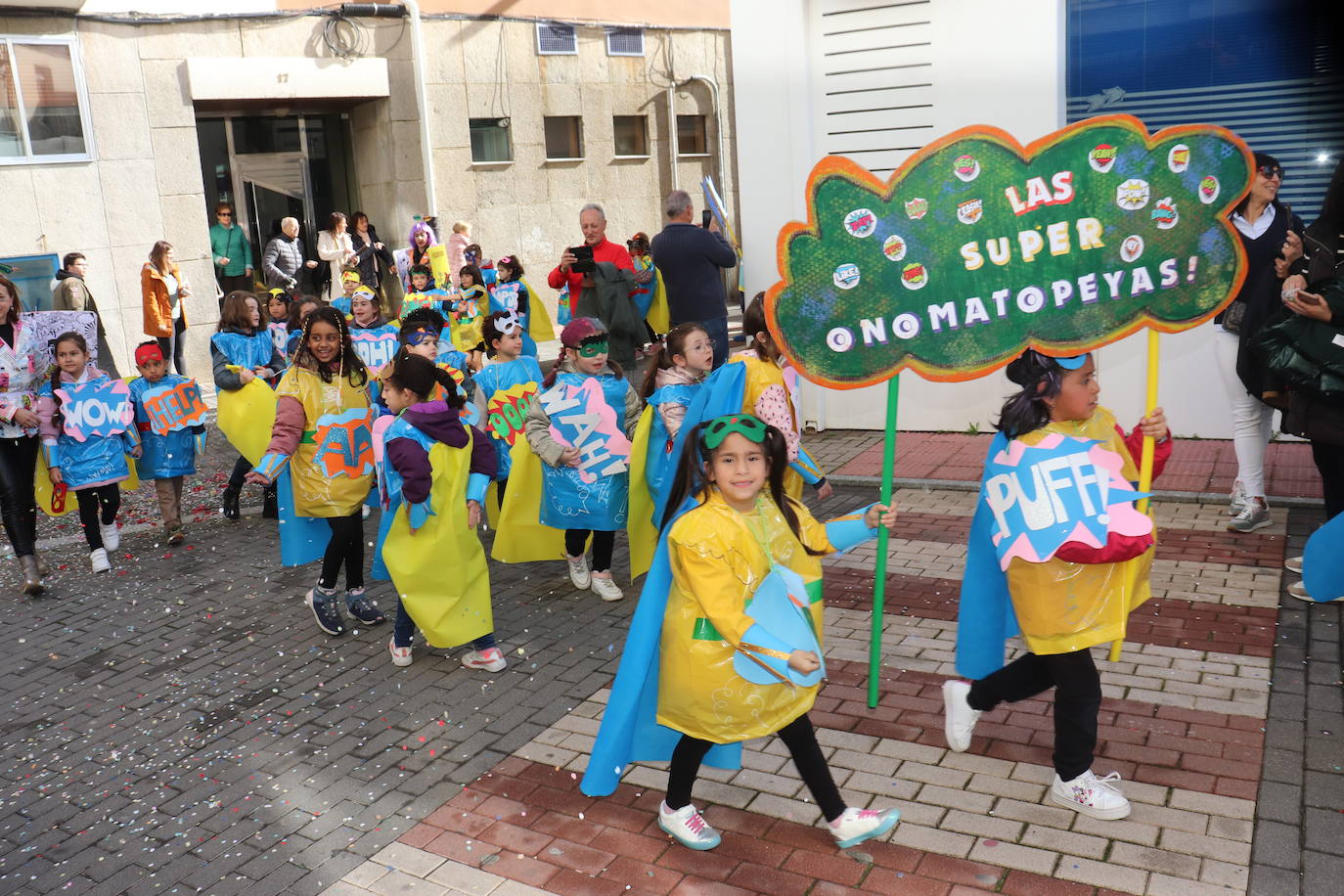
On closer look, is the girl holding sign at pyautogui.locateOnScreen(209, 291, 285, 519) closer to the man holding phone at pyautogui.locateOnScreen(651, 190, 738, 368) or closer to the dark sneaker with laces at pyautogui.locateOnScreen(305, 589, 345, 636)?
the dark sneaker with laces at pyautogui.locateOnScreen(305, 589, 345, 636)

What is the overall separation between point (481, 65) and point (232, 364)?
11.4 m

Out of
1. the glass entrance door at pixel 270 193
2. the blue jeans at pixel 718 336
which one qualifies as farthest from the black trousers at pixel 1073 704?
the glass entrance door at pixel 270 193

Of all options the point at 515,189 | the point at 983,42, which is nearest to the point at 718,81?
the point at 515,189

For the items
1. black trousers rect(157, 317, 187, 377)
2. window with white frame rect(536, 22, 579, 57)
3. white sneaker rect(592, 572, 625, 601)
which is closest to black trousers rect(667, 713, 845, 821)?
white sneaker rect(592, 572, 625, 601)

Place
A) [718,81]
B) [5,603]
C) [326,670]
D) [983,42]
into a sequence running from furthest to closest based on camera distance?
1. [718,81]
2. [983,42]
3. [5,603]
4. [326,670]

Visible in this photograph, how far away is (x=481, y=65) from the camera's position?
60.0ft

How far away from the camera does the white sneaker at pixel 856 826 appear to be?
3.85m

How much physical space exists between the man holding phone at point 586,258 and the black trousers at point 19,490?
13.6 feet

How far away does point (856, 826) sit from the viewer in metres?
3.85

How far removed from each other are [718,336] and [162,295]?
7600 mm

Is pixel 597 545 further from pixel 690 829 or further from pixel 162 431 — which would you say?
pixel 162 431

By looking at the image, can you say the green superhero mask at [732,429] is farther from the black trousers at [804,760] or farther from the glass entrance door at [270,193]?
the glass entrance door at [270,193]

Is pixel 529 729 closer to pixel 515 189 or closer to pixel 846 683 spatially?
pixel 846 683

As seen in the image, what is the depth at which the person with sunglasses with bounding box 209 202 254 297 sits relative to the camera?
15977mm
